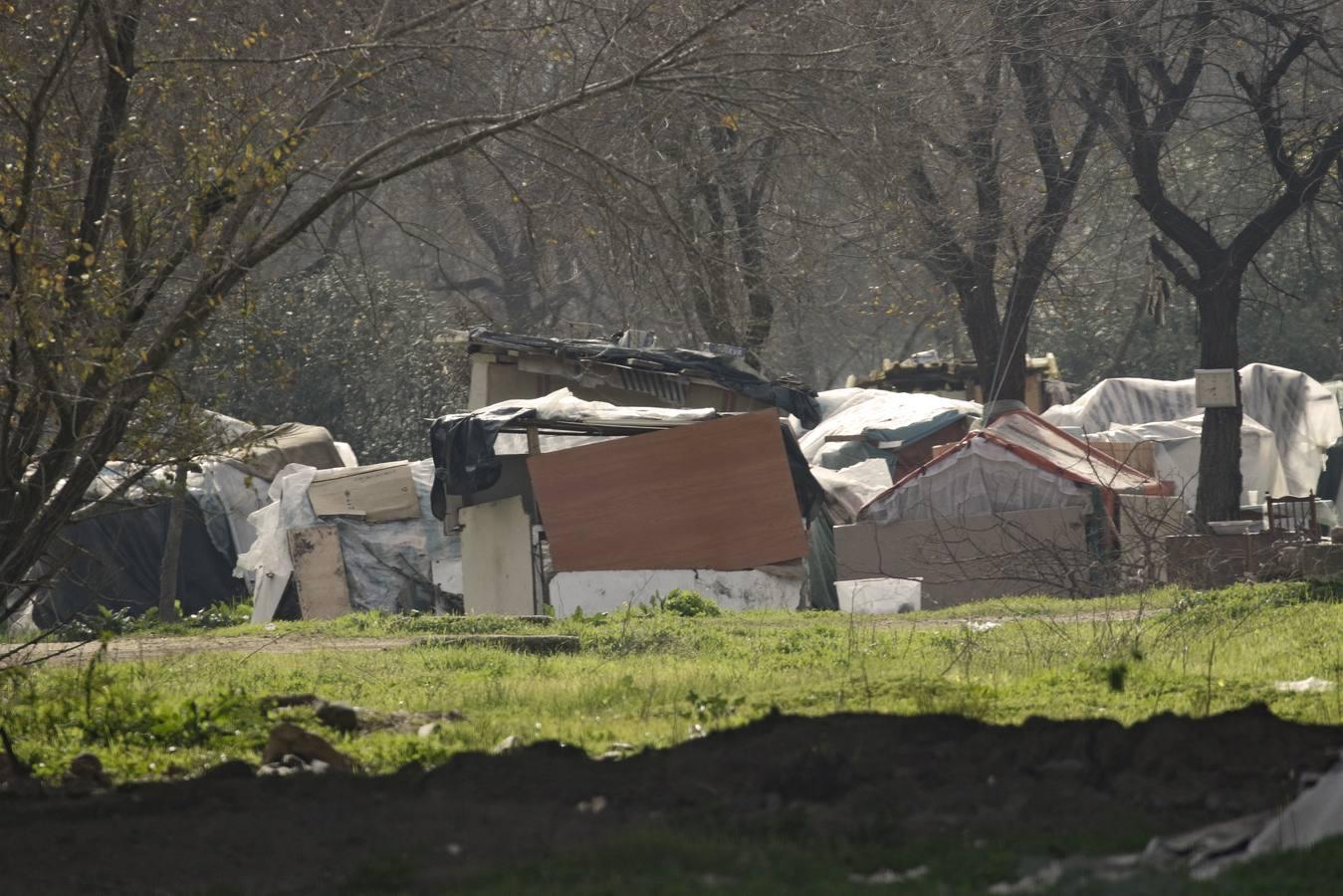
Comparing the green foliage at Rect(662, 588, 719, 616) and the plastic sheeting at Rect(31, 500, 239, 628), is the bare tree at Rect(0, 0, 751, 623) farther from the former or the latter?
the plastic sheeting at Rect(31, 500, 239, 628)

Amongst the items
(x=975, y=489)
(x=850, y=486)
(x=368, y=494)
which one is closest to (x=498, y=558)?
(x=368, y=494)

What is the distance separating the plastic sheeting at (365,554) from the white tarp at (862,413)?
4849 millimetres

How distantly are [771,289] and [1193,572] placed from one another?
645cm

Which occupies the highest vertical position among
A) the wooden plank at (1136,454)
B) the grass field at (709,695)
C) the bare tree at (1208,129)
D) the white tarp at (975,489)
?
the bare tree at (1208,129)

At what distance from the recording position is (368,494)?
1980cm

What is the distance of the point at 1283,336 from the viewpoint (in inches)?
1463

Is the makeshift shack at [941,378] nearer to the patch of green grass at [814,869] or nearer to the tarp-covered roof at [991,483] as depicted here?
the tarp-covered roof at [991,483]

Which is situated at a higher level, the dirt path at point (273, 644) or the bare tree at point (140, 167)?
the bare tree at point (140, 167)

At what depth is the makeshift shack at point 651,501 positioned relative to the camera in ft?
57.0

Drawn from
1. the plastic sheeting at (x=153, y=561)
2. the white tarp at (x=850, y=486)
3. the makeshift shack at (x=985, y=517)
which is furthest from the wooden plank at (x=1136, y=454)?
the plastic sheeting at (x=153, y=561)

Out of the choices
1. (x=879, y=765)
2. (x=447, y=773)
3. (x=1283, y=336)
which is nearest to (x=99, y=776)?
(x=447, y=773)

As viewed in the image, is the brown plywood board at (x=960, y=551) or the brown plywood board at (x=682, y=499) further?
the brown plywood board at (x=682, y=499)

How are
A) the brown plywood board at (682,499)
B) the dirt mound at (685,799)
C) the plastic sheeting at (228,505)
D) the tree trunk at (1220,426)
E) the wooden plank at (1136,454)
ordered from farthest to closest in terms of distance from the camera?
the plastic sheeting at (228,505), the wooden plank at (1136,454), the tree trunk at (1220,426), the brown plywood board at (682,499), the dirt mound at (685,799)

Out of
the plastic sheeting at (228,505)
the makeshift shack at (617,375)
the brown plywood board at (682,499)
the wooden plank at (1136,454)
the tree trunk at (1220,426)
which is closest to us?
the brown plywood board at (682,499)
